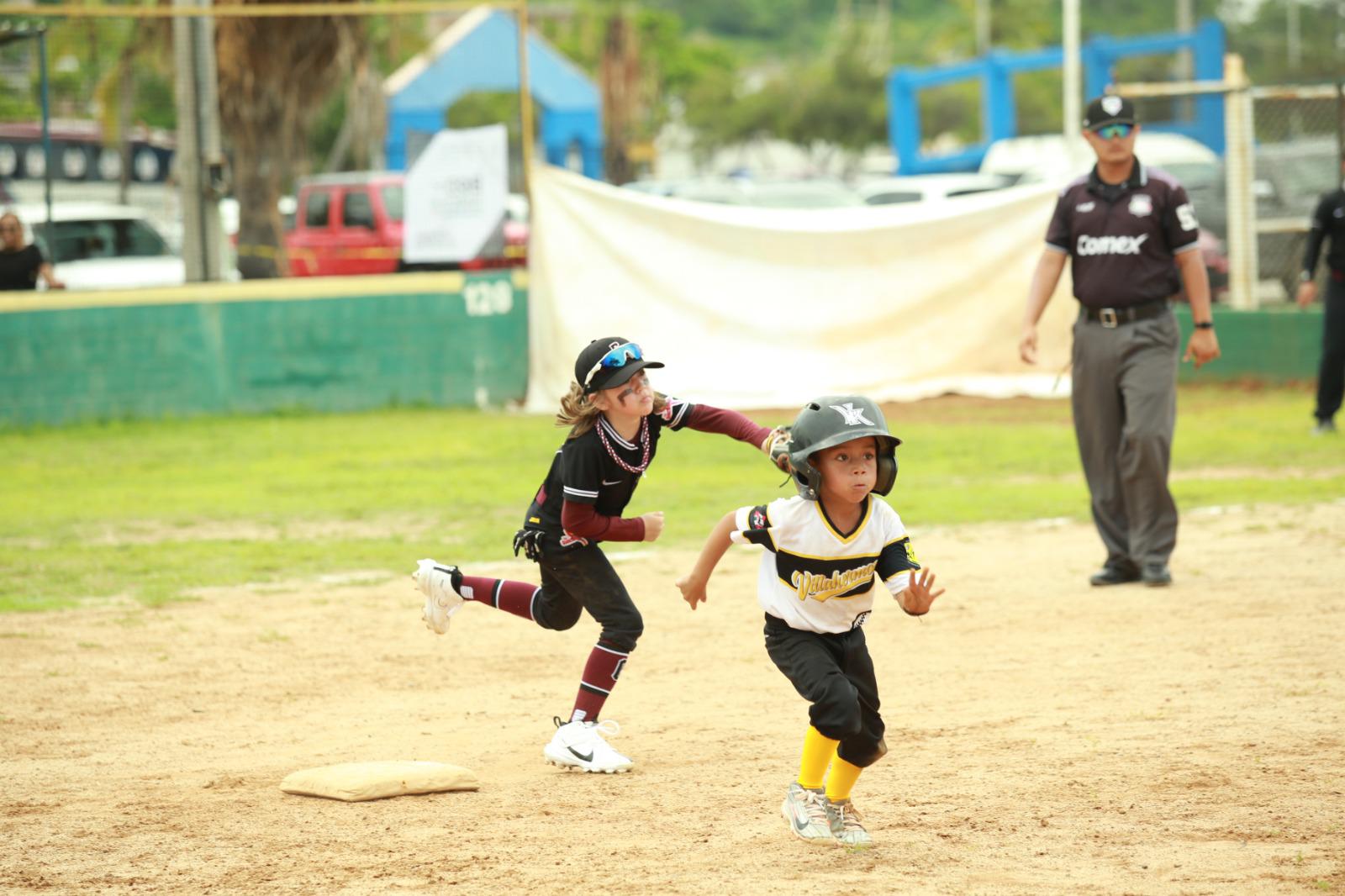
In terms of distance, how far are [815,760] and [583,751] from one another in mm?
1064

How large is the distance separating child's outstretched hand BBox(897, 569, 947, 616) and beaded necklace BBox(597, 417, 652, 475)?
4.28ft

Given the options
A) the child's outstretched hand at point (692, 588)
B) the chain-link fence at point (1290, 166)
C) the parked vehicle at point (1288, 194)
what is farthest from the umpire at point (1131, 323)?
the parked vehicle at point (1288, 194)

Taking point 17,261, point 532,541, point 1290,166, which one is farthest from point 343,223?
point 532,541

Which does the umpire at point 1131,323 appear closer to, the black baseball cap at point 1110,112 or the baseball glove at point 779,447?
the black baseball cap at point 1110,112

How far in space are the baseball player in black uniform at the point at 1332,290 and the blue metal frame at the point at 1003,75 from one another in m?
17.6

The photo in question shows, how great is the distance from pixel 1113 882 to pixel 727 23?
131033 mm

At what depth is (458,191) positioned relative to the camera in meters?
16.8

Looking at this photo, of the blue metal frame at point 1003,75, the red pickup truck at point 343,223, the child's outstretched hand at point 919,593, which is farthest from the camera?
the blue metal frame at point 1003,75

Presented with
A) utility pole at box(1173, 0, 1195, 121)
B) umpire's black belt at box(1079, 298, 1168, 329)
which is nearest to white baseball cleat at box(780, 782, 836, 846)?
umpire's black belt at box(1079, 298, 1168, 329)

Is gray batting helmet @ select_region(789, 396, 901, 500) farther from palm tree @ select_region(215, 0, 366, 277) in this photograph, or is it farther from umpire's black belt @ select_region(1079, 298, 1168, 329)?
palm tree @ select_region(215, 0, 366, 277)

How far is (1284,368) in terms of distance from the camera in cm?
1734

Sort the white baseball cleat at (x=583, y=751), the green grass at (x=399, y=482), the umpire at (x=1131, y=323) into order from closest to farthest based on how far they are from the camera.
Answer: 1. the white baseball cleat at (x=583, y=751)
2. the umpire at (x=1131, y=323)
3. the green grass at (x=399, y=482)

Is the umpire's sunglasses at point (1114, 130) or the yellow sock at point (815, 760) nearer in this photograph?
the yellow sock at point (815, 760)

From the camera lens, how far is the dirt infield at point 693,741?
178 inches
